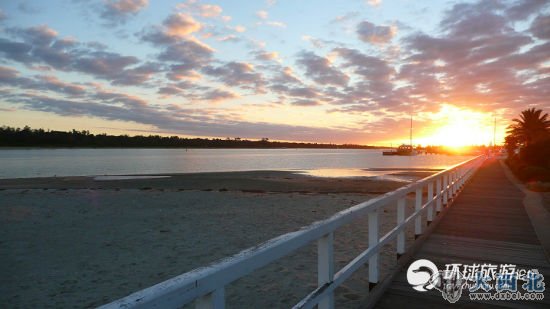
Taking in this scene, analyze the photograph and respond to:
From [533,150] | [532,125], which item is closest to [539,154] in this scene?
[533,150]

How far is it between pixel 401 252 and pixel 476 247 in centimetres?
162

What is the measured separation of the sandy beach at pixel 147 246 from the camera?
22.6 feet

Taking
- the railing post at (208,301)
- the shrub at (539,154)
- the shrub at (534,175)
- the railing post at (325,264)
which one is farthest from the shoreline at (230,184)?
the railing post at (208,301)

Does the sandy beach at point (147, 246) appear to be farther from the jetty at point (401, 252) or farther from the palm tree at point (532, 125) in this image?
the palm tree at point (532, 125)

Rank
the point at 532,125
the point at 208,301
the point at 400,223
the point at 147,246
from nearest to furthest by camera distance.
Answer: the point at 208,301 < the point at 400,223 < the point at 147,246 < the point at 532,125

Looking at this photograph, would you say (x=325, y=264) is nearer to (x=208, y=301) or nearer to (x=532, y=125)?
(x=208, y=301)

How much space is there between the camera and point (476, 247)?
6.76 meters

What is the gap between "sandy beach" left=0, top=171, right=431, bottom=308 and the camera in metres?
6.89

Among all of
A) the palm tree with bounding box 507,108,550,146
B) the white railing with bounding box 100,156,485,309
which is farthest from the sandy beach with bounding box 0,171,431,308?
the palm tree with bounding box 507,108,550,146

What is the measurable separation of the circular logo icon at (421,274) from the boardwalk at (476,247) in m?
0.10

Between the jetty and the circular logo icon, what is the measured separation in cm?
10

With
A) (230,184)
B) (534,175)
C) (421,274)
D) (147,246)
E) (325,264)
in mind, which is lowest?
(230,184)

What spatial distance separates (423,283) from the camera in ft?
16.4

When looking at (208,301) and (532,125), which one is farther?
(532,125)
